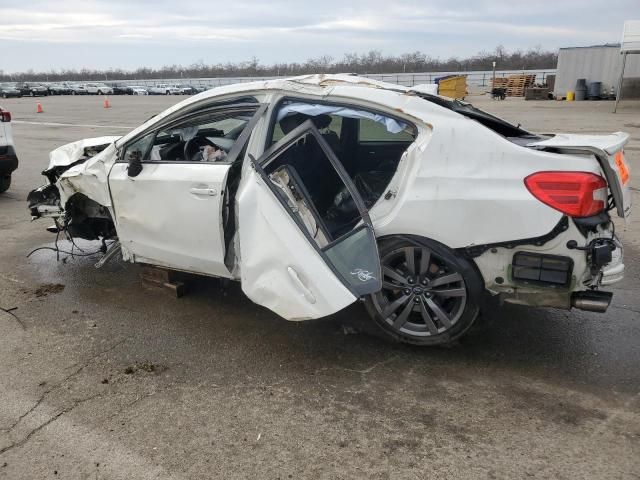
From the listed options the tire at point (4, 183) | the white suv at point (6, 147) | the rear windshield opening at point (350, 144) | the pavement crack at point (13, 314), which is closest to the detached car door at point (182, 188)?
the rear windshield opening at point (350, 144)

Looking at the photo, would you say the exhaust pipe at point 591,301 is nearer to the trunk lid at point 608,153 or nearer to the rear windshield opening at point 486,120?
the trunk lid at point 608,153

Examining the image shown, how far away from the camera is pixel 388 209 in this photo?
134 inches

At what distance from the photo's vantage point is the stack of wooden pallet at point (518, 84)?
37.1 meters

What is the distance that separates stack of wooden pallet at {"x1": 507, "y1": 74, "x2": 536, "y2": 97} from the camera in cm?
3712

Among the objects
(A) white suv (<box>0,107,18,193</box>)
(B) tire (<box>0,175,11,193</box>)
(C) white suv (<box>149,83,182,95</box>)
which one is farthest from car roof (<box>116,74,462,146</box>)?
(C) white suv (<box>149,83,182,95</box>)

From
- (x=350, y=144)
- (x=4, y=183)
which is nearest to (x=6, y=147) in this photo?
(x=4, y=183)

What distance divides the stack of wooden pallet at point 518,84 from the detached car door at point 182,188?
1453 inches

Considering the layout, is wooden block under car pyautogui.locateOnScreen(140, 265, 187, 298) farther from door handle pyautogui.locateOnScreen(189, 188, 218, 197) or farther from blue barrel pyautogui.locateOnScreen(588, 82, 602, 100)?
blue barrel pyautogui.locateOnScreen(588, 82, 602, 100)

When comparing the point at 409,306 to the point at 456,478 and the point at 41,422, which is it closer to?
the point at 456,478

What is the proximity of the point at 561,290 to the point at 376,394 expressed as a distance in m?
1.24

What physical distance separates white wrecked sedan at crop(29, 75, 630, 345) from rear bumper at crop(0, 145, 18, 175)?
486cm

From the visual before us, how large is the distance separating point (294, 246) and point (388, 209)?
0.68 metres

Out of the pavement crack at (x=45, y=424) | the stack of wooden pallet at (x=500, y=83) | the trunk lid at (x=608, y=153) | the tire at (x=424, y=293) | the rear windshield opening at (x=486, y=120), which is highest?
the stack of wooden pallet at (x=500, y=83)

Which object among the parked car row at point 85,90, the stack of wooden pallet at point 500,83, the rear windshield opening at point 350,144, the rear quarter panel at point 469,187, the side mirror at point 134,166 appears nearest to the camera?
the rear quarter panel at point 469,187
